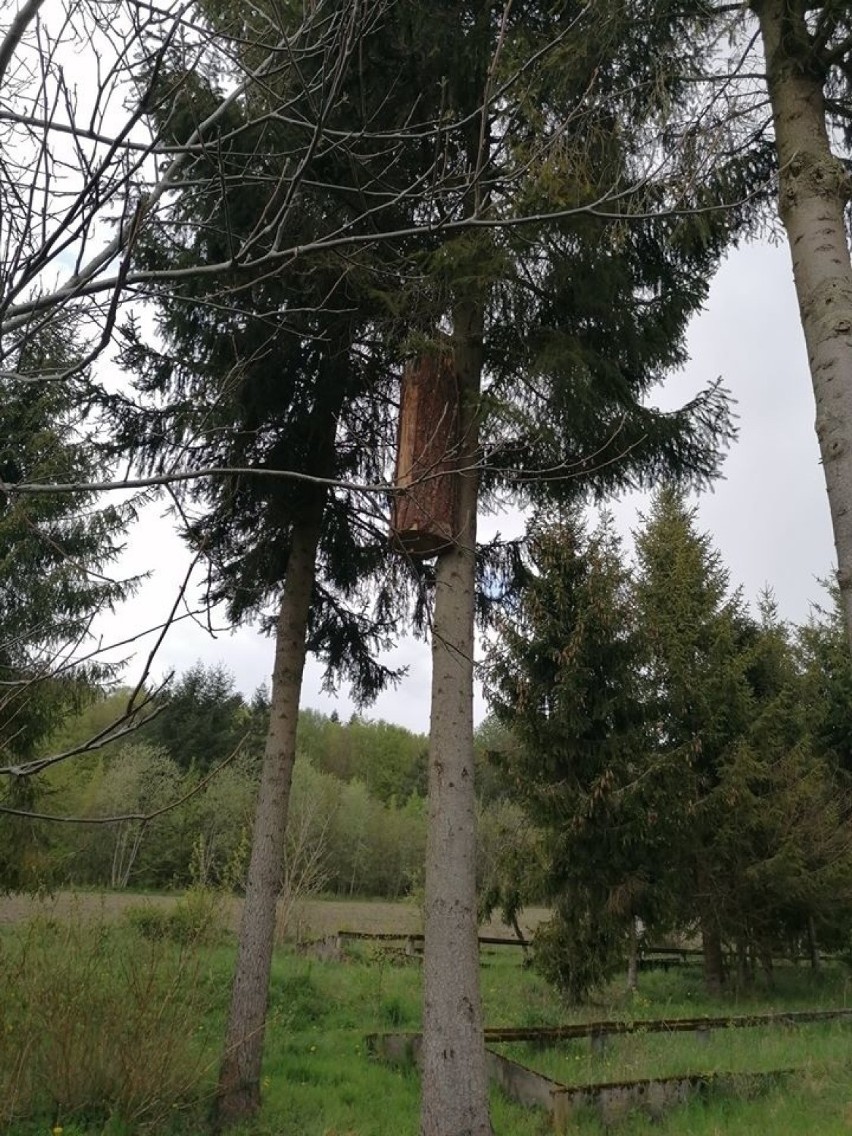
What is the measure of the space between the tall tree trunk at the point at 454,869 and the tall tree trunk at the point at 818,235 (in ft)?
5.74

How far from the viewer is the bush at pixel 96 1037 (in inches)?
196

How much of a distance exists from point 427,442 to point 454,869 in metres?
2.68

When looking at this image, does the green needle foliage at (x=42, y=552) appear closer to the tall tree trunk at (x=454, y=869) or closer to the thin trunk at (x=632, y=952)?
the tall tree trunk at (x=454, y=869)

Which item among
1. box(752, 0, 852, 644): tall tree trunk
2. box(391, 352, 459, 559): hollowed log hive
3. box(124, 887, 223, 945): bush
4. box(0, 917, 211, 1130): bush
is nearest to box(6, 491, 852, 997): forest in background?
box(124, 887, 223, 945): bush

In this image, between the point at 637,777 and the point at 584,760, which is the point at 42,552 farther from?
the point at 637,777

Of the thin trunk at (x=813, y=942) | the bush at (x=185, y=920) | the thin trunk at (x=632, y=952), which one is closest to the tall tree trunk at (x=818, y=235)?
the bush at (x=185, y=920)

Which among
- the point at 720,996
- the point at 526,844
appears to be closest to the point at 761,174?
the point at 526,844

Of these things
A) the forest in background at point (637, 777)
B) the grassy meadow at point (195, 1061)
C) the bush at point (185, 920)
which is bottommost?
the grassy meadow at point (195, 1061)

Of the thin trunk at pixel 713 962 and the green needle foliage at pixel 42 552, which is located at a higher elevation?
the green needle foliage at pixel 42 552

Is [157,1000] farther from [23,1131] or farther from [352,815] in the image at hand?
[352,815]

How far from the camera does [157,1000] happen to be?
16.9ft

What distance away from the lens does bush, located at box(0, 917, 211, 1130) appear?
4973mm

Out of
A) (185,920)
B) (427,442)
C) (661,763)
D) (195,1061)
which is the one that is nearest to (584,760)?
(661,763)

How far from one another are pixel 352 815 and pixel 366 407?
2922cm
